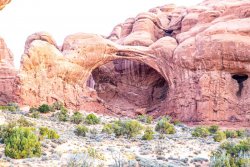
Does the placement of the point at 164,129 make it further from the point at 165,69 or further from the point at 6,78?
the point at 6,78

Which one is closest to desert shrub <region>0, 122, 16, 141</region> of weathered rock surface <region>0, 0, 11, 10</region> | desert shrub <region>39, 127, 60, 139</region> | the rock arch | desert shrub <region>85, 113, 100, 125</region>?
desert shrub <region>39, 127, 60, 139</region>

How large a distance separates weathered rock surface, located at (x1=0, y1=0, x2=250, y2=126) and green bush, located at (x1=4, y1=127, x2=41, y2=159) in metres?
18.2

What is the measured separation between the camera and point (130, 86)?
38.9 metres

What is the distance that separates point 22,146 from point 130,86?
89.6 feet

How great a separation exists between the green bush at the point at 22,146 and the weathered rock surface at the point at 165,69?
716 inches

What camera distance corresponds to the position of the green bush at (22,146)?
1150 cm

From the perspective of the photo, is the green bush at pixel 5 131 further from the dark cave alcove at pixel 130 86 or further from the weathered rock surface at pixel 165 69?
the dark cave alcove at pixel 130 86

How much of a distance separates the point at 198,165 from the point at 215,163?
1191 mm

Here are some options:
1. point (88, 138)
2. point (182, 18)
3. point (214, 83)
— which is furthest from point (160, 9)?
point (88, 138)

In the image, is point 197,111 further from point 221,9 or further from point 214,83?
point 221,9

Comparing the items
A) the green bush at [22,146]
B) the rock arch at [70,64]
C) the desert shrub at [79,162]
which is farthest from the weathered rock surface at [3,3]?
the rock arch at [70,64]

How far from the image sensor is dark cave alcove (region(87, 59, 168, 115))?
125 ft

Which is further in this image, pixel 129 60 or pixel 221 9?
pixel 129 60

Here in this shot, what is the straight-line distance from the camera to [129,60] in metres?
38.8
